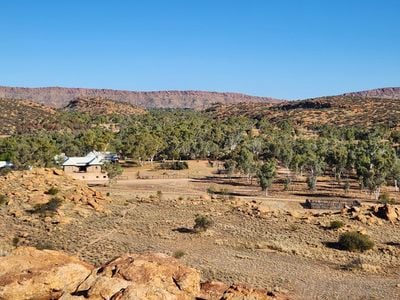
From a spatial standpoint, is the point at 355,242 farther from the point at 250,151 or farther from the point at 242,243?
the point at 250,151

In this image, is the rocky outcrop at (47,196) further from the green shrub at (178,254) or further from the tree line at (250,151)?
the tree line at (250,151)

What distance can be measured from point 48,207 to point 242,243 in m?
16.6

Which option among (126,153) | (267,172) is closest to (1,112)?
(126,153)

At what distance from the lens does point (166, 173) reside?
78.9 m

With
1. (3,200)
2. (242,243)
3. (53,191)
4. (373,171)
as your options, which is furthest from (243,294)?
(373,171)

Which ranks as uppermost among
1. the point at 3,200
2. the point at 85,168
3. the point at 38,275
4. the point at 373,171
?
the point at 373,171

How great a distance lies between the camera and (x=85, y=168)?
241 feet

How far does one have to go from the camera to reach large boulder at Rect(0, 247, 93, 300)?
1430 cm

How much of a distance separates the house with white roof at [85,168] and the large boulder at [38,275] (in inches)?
2192

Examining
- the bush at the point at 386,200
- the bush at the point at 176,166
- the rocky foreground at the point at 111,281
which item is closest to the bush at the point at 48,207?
the rocky foreground at the point at 111,281

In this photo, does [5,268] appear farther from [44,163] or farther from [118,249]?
[44,163]

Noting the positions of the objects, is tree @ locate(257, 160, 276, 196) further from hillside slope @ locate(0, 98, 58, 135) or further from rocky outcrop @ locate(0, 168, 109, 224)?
hillside slope @ locate(0, 98, 58, 135)

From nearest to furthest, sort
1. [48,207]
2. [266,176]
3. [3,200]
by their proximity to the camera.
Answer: [48,207]
[3,200]
[266,176]

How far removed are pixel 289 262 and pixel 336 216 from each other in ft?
46.7
